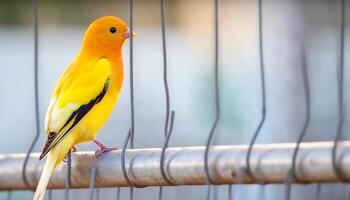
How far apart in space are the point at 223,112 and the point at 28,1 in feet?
15.0

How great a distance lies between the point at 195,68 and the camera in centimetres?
1395

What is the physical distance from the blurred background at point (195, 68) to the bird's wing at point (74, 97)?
233 centimetres

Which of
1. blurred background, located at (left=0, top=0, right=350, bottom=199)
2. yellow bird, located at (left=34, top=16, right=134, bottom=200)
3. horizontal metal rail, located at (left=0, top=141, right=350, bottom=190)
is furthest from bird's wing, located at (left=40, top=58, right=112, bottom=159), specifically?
blurred background, located at (left=0, top=0, right=350, bottom=199)

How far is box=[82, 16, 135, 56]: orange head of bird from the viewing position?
5734mm

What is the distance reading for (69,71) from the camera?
5422mm

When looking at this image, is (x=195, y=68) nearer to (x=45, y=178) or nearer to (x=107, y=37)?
(x=107, y=37)

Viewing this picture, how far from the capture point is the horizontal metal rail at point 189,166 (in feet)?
11.7

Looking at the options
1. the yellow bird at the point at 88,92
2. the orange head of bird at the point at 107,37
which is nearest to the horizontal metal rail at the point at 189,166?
the yellow bird at the point at 88,92

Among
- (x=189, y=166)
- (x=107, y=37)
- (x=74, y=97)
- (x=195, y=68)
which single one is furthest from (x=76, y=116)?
(x=195, y=68)

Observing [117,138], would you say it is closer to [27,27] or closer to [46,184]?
[27,27]

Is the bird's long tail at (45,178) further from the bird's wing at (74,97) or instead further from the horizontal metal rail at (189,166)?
the bird's wing at (74,97)

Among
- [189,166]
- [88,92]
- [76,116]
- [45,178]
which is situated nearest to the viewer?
[189,166]

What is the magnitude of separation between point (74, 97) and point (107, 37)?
27.2 inches

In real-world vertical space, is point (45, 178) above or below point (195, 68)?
above
